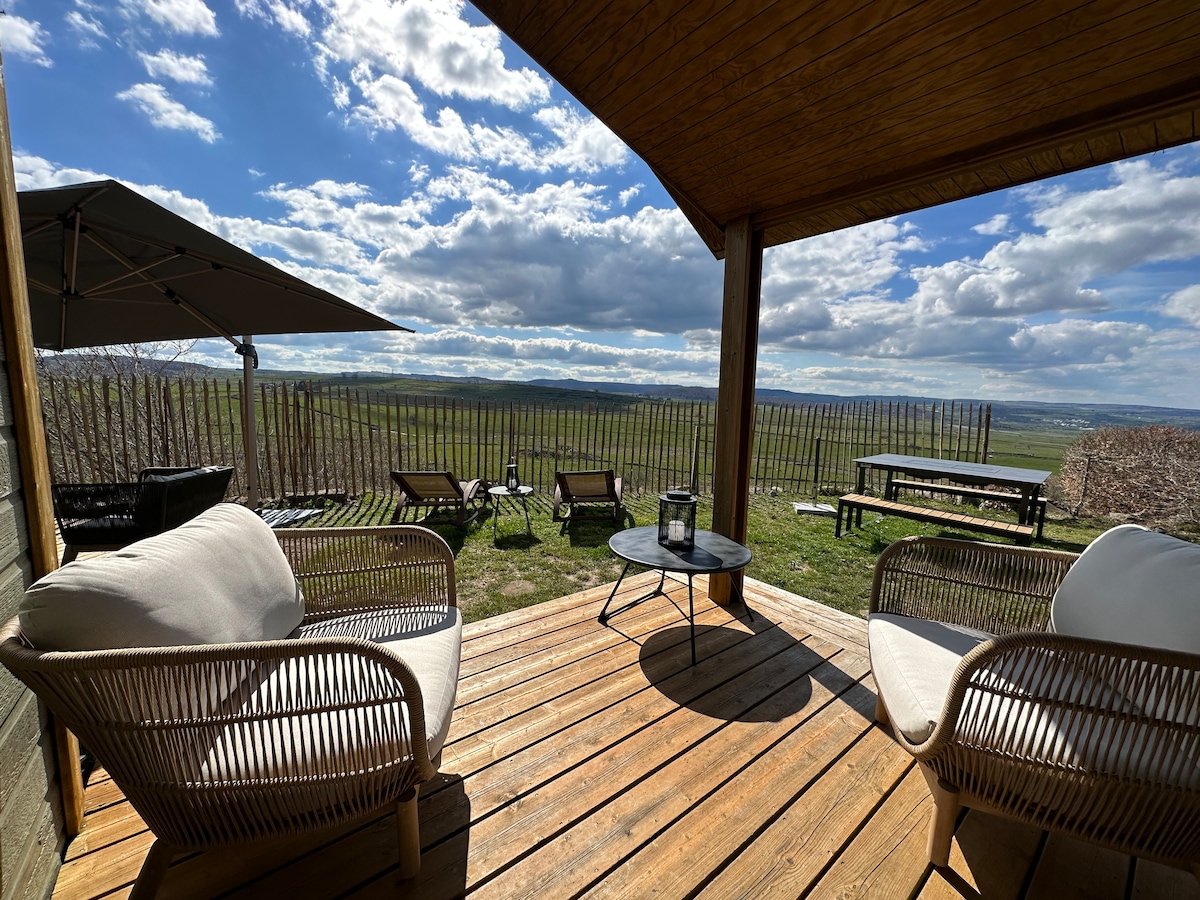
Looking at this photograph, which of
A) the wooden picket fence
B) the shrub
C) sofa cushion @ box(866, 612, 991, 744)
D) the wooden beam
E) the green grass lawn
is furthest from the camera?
the shrub

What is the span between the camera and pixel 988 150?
77.2 inches

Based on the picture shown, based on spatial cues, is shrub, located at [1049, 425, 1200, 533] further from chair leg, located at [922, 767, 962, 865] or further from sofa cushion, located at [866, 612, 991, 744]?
chair leg, located at [922, 767, 962, 865]

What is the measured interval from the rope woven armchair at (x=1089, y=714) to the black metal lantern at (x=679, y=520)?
1.08m

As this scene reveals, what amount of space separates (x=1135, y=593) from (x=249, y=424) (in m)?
6.21

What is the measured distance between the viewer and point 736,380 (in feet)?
9.23

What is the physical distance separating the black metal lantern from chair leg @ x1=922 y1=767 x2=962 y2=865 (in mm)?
1380

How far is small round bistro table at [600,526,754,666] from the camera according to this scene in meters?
2.22

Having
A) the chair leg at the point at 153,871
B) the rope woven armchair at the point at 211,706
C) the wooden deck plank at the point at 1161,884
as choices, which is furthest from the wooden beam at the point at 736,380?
the chair leg at the point at 153,871

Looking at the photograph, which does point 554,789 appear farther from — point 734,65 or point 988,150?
point 988,150

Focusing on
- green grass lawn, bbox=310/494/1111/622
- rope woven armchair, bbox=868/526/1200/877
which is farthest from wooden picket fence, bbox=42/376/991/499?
rope woven armchair, bbox=868/526/1200/877

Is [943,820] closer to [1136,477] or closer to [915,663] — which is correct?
[915,663]

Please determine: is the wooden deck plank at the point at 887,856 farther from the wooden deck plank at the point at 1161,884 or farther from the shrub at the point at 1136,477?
the shrub at the point at 1136,477

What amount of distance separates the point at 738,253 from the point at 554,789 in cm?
283

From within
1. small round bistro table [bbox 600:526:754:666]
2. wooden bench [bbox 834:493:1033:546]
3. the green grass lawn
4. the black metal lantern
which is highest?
the black metal lantern
